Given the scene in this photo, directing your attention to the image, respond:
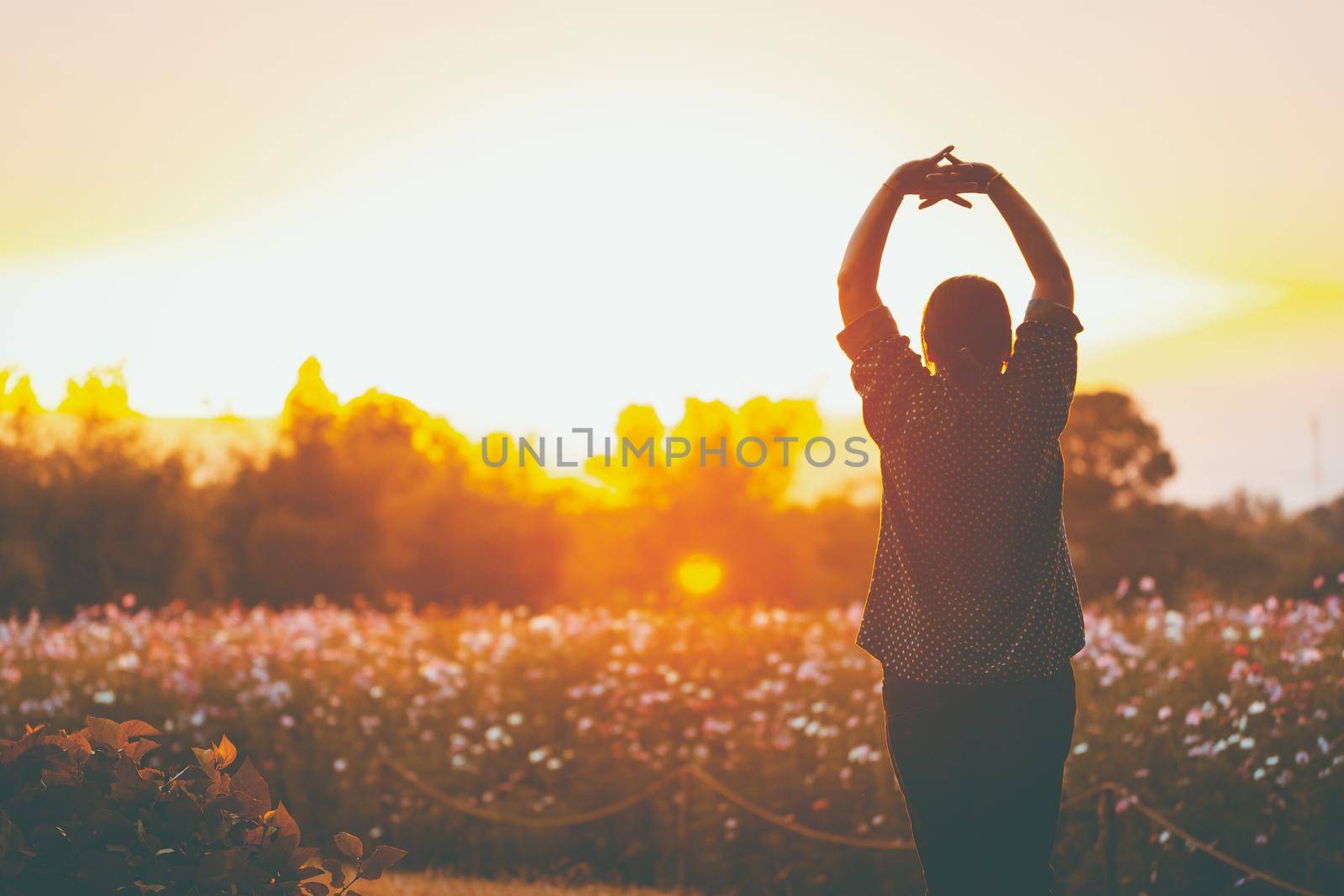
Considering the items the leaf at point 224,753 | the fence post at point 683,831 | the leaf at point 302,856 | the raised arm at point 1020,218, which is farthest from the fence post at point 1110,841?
the leaf at point 224,753

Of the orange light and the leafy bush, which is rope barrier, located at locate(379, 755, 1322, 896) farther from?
the orange light

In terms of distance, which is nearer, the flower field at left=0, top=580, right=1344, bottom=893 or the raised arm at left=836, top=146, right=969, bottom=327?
the raised arm at left=836, top=146, right=969, bottom=327

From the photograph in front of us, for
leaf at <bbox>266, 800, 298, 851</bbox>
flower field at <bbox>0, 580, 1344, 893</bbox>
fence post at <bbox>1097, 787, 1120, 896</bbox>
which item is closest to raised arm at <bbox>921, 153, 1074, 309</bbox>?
leaf at <bbox>266, 800, 298, 851</bbox>

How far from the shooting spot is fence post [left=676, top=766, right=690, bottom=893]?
775cm

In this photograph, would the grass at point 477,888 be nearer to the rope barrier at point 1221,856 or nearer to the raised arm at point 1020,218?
the rope barrier at point 1221,856

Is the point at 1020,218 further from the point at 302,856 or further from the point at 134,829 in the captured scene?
the point at 134,829

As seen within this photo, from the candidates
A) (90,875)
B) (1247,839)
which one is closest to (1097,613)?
(1247,839)

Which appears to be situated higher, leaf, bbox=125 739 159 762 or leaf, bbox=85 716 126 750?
leaf, bbox=85 716 126 750

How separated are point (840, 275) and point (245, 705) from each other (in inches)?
316

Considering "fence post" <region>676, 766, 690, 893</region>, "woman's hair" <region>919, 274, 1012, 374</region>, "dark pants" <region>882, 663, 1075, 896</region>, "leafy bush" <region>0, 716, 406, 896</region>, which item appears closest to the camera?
"dark pants" <region>882, 663, 1075, 896</region>

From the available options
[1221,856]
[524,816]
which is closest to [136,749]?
[1221,856]

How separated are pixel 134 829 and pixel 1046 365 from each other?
2.38 metres

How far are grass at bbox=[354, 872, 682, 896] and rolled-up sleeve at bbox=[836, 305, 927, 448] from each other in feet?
17.6

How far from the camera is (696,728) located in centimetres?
862
